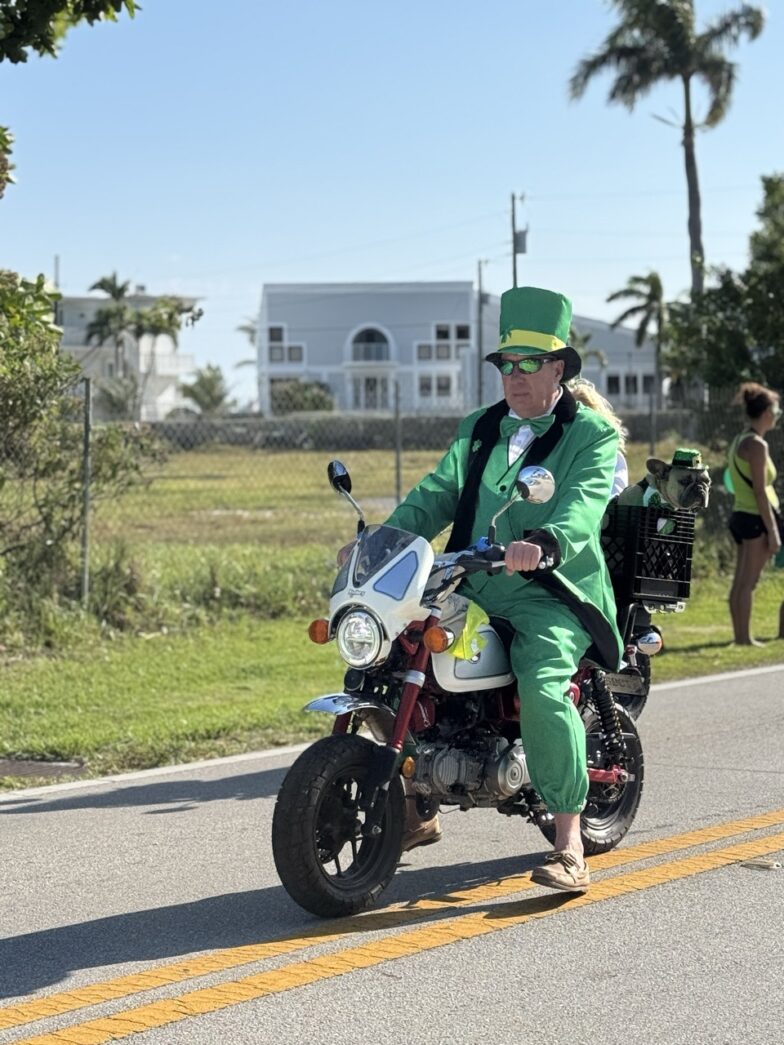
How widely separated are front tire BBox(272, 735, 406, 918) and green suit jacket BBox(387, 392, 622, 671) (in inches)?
32.9

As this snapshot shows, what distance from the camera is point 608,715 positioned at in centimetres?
627

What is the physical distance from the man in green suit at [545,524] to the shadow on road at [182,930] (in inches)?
17.5

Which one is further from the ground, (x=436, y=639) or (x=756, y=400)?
(x=756, y=400)

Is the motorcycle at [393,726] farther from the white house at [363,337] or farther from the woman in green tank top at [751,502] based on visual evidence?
the white house at [363,337]

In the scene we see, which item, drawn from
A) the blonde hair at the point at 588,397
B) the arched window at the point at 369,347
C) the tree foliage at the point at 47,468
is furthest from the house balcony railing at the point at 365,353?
the blonde hair at the point at 588,397

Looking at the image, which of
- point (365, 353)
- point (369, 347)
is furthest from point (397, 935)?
point (365, 353)

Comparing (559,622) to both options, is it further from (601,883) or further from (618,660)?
(601,883)

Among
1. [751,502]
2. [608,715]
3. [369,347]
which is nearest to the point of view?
[608,715]

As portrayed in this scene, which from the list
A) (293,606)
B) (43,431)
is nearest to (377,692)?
(43,431)

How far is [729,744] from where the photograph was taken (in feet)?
28.2

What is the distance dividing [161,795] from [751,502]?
630cm

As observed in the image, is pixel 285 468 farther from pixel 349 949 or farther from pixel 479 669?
pixel 349 949

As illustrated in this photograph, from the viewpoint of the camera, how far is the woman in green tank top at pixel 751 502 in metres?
12.0

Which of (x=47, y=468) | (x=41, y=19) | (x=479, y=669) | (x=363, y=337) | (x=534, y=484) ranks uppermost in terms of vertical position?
(x=363, y=337)
